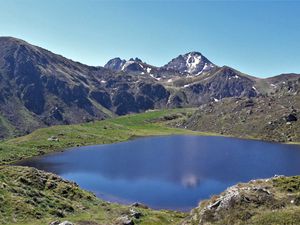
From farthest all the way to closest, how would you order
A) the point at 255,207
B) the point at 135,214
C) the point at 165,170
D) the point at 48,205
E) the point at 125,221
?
the point at 165,170, the point at 135,214, the point at 48,205, the point at 125,221, the point at 255,207

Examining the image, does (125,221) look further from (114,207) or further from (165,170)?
(165,170)

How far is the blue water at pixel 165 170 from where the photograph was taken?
103625 mm

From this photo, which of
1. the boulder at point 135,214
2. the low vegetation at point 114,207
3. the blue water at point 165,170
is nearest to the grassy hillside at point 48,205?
the low vegetation at point 114,207

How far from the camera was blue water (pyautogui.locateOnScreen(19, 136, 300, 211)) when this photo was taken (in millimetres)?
103625

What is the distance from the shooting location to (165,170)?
14162 cm

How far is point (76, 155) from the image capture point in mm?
188500

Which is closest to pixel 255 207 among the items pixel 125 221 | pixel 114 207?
pixel 125 221

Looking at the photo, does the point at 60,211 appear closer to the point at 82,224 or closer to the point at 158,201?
the point at 82,224

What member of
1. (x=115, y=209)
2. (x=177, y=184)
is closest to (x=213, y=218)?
(x=115, y=209)

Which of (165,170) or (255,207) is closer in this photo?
(255,207)

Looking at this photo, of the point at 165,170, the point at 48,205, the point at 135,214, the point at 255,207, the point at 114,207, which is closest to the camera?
the point at 255,207

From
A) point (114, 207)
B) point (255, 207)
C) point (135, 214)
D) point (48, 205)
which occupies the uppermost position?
point (255, 207)

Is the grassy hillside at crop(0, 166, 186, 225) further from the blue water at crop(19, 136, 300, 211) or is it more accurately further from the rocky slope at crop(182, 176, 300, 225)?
the blue water at crop(19, 136, 300, 211)

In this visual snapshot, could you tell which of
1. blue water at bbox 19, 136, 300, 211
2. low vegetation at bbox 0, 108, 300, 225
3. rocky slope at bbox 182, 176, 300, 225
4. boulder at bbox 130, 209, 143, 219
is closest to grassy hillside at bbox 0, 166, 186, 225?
low vegetation at bbox 0, 108, 300, 225
